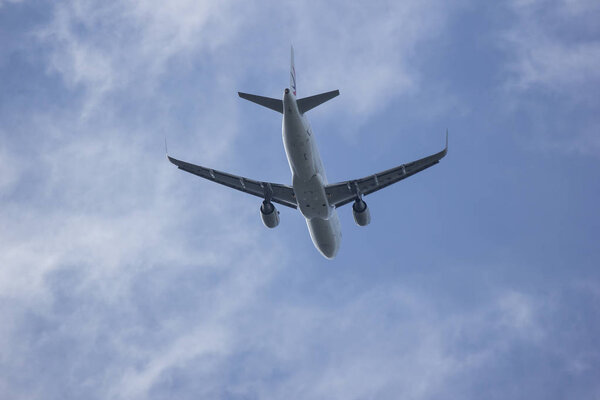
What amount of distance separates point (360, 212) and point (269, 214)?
672cm

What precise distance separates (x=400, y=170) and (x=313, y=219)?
7421 mm

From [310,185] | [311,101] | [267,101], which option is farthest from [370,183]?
[267,101]

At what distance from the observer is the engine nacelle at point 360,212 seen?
4750 cm

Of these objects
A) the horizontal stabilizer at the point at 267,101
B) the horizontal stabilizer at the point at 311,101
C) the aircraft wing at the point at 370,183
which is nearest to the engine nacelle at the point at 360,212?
the aircraft wing at the point at 370,183

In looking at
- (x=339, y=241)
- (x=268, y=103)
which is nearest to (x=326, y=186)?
(x=339, y=241)

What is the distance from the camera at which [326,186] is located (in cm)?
4809

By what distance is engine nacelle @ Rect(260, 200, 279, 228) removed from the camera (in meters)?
48.2

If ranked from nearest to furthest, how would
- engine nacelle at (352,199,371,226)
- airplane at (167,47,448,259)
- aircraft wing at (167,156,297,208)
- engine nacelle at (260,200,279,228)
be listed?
airplane at (167,47,448,259), engine nacelle at (352,199,371,226), engine nacelle at (260,200,279,228), aircraft wing at (167,156,297,208)

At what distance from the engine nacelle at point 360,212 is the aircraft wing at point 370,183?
85cm

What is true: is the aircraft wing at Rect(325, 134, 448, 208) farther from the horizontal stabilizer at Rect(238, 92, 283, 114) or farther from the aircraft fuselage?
the horizontal stabilizer at Rect(238, 92, 283, 114)

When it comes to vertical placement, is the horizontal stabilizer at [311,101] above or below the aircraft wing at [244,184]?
below

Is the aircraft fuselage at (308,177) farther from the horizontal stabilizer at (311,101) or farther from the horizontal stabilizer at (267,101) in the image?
the horizontal stabilizer at (267,101)

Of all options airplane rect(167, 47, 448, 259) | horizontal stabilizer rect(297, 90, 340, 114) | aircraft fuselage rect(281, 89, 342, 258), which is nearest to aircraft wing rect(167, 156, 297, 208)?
airplane rect(167, 47, 448, 259)

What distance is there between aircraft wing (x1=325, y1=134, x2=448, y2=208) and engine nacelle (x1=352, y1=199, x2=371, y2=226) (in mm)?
850
